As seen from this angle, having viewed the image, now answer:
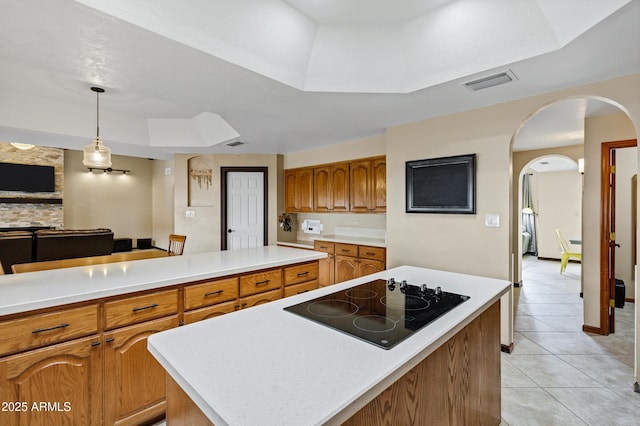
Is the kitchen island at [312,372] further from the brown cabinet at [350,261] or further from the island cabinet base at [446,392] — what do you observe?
the brown cabinet at [350,261]

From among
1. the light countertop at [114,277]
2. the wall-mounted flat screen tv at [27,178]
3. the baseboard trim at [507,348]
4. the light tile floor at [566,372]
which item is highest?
the wall-mounted flat screen tv at [27,178]

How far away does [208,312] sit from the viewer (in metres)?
2.06

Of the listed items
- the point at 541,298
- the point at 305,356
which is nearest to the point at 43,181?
the point at 305,356

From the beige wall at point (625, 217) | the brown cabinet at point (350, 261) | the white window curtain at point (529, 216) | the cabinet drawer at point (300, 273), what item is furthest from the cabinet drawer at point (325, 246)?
the white window curtain at point (529, 216)

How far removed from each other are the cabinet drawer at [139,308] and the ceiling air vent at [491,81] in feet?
8.77

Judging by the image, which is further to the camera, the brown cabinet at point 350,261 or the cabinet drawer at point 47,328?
the brown cabinet at point 350,261

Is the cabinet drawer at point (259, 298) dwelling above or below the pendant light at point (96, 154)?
below

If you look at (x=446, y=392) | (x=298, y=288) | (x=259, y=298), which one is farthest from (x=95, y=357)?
Result: (x=446, y=392)

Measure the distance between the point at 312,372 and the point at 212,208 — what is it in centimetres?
500

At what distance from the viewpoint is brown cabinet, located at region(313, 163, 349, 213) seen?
4.59 m

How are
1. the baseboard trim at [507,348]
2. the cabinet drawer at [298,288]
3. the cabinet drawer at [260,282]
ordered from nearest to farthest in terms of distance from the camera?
the cabinet drawer at [260,282]
the cabinet drawer at [298,288]
the baseboard trim at [507,348]

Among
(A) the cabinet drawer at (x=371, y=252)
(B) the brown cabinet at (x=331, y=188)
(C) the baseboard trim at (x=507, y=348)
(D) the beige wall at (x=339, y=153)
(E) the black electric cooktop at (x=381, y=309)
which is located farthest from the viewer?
(B) the brown cabinet at (x=331, y=188)

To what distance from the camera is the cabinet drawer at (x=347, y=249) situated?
4.16 m

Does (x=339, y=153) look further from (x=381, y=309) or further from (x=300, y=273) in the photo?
(x=381, y=309)
